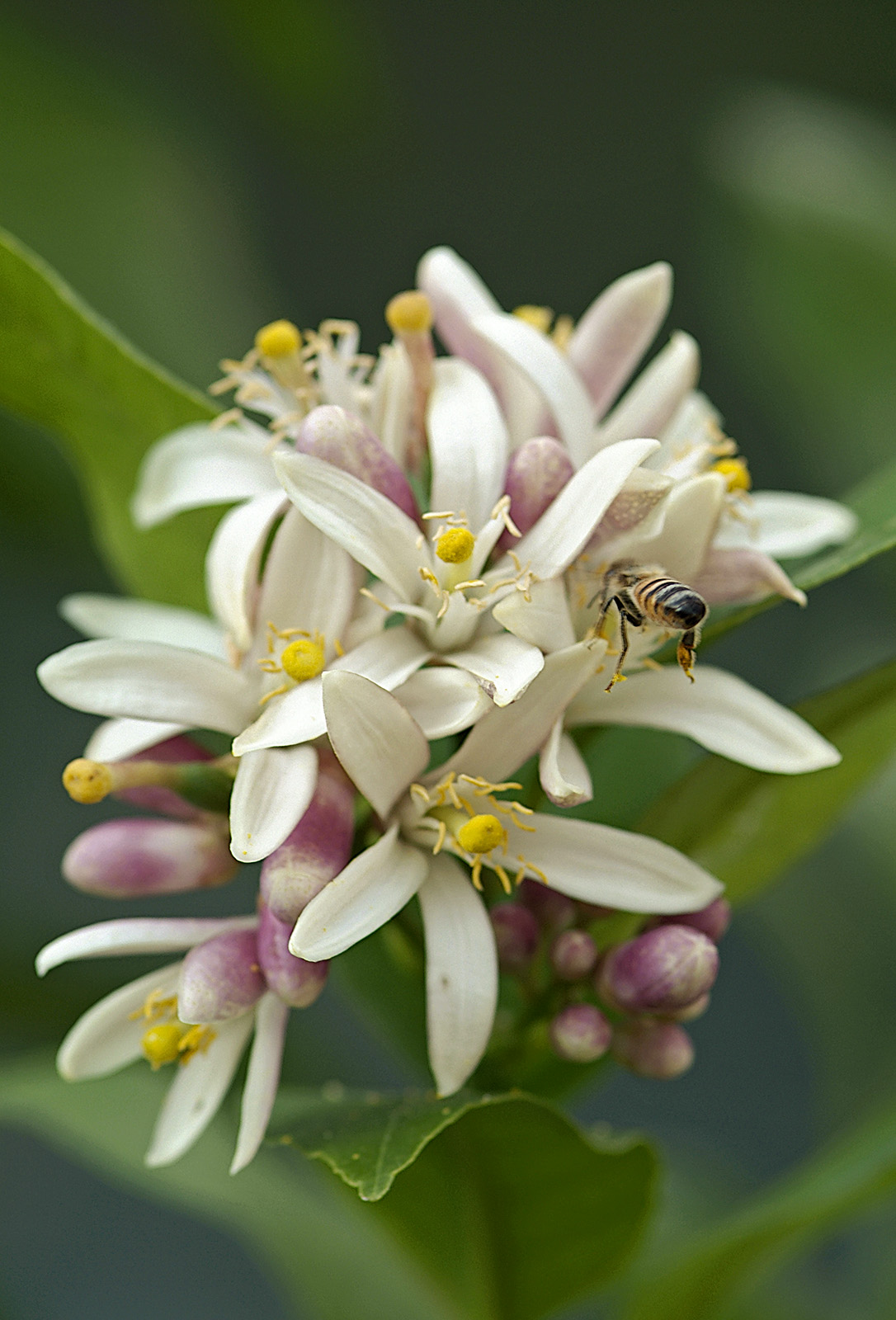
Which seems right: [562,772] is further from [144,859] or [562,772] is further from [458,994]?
[144,859]

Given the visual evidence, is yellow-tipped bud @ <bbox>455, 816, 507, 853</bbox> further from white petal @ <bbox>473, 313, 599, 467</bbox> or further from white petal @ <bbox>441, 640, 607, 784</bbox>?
white petal @ <bbox>473, 313, 599, 467</bbox>

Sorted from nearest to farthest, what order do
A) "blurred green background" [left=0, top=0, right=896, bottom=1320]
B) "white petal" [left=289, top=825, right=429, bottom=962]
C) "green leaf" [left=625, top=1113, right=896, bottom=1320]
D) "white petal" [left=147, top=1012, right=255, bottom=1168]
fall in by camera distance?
"white petal" [left=289, top=825, right=429, bottom=962] → "white petal" [left=147, top=1012, right=255, bottom=1168] → "green leaf" [left=625, top=1113, right=896, bottom=1320] → "blurred green background" [left=0, top=0, right=896, bottom=1320]

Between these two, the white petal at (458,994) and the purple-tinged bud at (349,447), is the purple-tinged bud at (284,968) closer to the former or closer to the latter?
the white petal at (458,994)

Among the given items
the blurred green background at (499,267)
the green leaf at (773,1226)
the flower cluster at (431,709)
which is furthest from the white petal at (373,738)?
the blurred green background at (499,267)

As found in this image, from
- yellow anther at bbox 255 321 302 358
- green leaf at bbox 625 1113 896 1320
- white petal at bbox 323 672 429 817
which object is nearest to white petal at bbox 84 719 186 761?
white petal at bbox 323 672 429 817

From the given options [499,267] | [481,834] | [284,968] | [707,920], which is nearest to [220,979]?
[284,968]

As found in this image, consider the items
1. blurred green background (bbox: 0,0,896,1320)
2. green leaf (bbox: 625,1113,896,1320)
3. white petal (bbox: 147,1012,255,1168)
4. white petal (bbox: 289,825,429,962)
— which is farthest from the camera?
blurred green background (bbox: 0,0,896,1320)

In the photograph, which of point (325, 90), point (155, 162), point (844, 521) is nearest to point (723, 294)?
point (325, 90)
